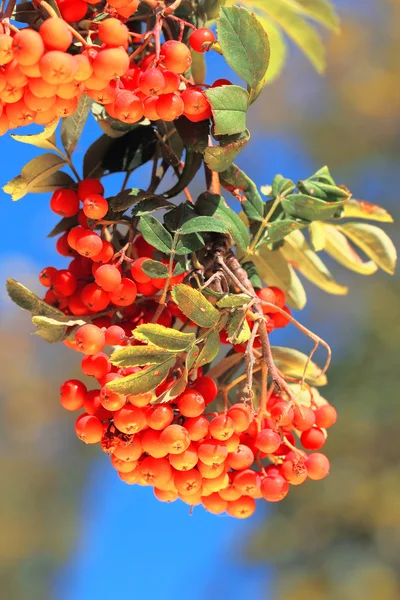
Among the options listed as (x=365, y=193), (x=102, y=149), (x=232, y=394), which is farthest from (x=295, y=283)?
(x=365, y=193)

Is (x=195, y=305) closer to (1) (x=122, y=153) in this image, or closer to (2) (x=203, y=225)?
(2) (x=203, y=225)

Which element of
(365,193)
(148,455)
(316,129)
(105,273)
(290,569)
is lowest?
(290,569)

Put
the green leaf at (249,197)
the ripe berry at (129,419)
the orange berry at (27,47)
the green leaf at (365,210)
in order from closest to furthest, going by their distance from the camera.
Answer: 1. the orange berry at (27,47)
2. the ripe berry at (129,419)
3. the green leaf at (249,197)
4. the green leaf at (365,210)

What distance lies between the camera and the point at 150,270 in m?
0.54

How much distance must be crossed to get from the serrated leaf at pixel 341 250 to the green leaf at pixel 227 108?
277 mm

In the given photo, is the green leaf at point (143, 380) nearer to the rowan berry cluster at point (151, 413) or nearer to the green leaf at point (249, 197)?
the rowan berry cluster at point (151, 413)

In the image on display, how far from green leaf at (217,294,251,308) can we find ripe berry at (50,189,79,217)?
0.18 metres

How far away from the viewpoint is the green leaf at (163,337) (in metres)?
0.51

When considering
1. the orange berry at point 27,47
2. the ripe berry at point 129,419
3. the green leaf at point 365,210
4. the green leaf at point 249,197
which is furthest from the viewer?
the green leaf at point 365,210

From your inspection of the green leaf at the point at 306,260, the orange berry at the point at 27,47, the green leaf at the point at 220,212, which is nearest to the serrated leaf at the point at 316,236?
the green leaf at the point at 306,260

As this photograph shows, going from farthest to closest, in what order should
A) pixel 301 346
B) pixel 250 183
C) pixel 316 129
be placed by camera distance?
pixel 316 129, pixel 301 346, pixel 250 183

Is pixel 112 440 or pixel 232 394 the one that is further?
pixel 232 394

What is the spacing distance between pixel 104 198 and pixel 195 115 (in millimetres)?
102

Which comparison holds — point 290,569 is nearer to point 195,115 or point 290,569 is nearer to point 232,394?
point 232,394
